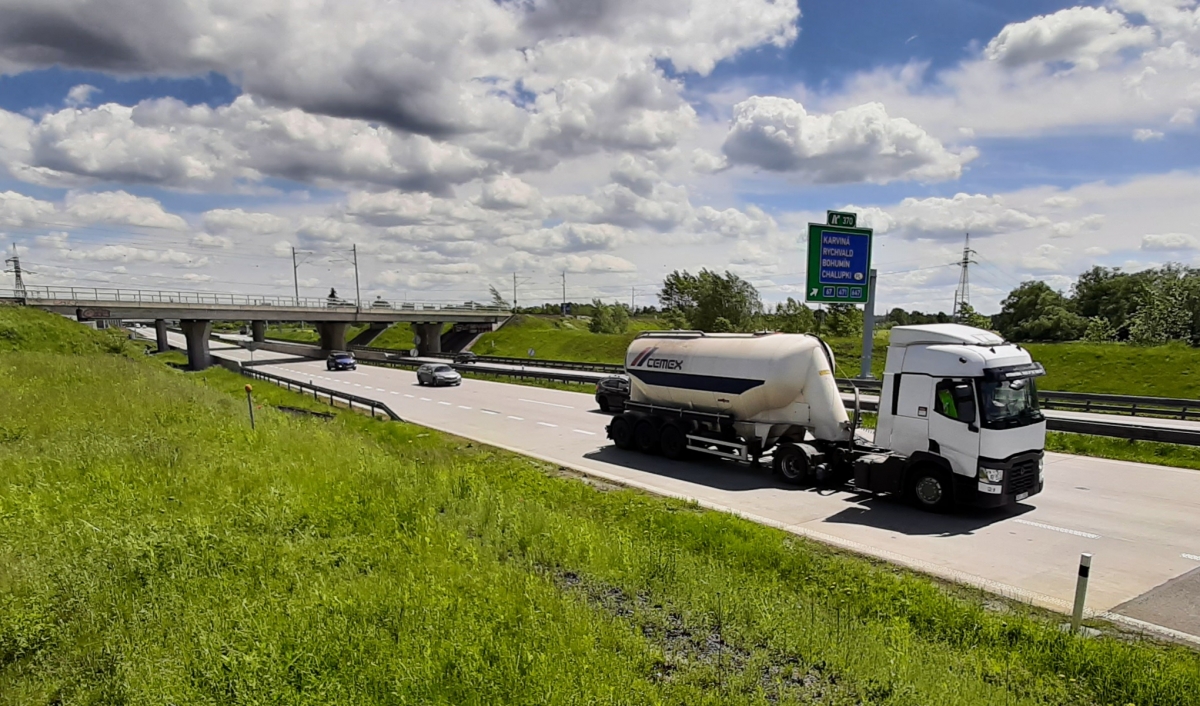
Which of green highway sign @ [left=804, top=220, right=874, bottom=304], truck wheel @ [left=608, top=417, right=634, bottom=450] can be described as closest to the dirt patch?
truck wheel @ [left=608, top=417, right=634, bottom=450]

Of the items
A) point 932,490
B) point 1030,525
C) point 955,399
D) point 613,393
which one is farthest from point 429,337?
point 1030,525

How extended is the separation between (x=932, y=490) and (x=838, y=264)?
9101mm

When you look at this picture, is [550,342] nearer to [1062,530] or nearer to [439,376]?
[439,376]

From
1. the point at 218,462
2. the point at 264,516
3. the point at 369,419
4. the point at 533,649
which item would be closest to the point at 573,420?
the point at 369,419

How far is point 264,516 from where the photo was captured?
823 centimetres

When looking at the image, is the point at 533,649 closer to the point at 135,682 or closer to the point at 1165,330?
the point at 135,682

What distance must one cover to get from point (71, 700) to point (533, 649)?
3401mm

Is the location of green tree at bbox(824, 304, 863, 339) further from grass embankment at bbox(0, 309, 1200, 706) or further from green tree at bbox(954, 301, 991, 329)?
grass embankment at bbox(0, 309, 1200, 706)

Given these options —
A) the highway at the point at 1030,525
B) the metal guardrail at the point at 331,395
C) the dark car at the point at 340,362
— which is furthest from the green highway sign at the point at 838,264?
the dark car at the point at 340,362

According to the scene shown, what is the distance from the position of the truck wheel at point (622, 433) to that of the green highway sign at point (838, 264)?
Result: 258 inches

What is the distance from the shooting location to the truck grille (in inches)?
432

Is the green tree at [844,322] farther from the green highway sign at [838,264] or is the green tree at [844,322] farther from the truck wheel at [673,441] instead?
the truck wheel at [673,441]

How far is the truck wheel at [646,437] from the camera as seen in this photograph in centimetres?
1717

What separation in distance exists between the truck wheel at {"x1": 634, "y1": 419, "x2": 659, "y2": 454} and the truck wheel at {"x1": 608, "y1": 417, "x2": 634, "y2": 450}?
0.20m
